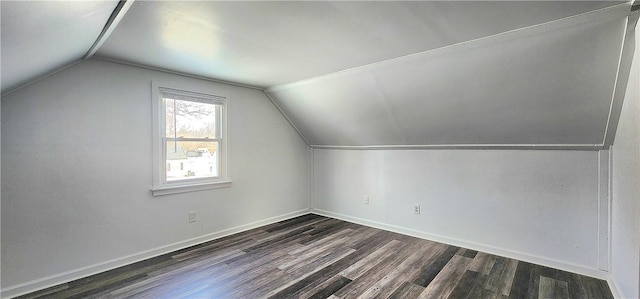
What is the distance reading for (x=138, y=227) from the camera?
2990mm

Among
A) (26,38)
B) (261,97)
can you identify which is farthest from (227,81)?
(26,38)

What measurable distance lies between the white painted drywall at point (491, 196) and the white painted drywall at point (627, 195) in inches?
9.5

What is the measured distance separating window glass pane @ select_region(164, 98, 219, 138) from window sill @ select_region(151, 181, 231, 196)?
61 centimetres

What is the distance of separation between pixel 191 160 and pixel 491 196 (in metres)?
3.60

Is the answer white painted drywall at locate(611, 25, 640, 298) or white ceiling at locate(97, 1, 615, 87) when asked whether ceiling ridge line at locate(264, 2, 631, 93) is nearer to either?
white ceiling at locate(97, 1, 615, 87)

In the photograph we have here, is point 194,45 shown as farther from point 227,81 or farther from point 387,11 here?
point 387,11

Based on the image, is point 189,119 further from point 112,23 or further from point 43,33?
point 43,33

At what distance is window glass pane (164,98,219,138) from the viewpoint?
329 centimetres

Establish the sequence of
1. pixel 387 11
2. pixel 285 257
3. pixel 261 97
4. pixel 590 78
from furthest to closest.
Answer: pixel 261 97, pixel 285 257, pixel 590 78, pixel 387 11

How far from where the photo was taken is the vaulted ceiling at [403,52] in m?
1.72

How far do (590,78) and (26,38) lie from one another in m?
3.65

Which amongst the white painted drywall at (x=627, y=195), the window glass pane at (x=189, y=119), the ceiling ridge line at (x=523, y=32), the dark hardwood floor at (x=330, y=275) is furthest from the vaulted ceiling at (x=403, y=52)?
the dark hardwood floor at (x=330, y=275)

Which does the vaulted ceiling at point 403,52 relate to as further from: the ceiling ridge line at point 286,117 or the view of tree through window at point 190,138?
the ceiling ridge line at point 286,117

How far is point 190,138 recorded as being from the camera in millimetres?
3455
